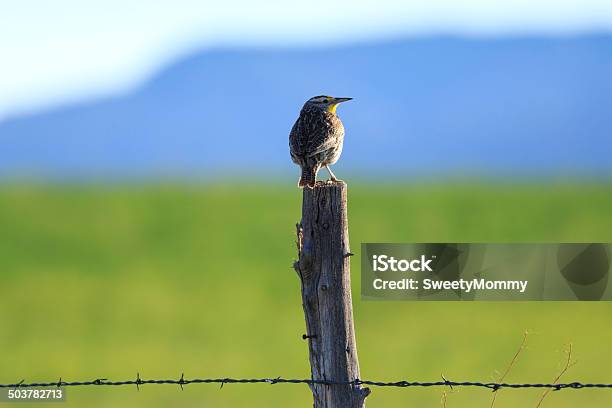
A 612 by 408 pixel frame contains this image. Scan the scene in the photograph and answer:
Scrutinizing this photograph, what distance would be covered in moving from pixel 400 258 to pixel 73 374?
18503 millimetres

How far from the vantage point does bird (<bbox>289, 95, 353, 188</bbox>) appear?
9570 millimetres

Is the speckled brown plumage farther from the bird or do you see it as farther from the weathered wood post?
the weathered wood post

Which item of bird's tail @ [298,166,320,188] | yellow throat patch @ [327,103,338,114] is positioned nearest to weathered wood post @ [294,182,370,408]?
bird's tail @ [298,166,320,188]

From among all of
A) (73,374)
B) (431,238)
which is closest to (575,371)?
(73,374)

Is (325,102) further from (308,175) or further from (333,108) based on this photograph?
(308,175)

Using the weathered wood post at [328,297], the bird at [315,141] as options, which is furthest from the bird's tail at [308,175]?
the weathered wood post at [328,297]

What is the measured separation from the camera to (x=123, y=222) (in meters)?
54.4

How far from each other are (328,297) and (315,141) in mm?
3713

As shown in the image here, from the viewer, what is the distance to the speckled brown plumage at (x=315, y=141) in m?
9.59

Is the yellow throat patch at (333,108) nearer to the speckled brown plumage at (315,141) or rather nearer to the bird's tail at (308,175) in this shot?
the speckled brown plumage at (315,141)

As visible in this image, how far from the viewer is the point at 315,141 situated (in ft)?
32.2

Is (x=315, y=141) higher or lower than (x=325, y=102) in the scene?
lower

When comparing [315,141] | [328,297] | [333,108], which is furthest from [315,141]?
[328,297]

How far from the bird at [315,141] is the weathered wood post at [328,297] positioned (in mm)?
2699
